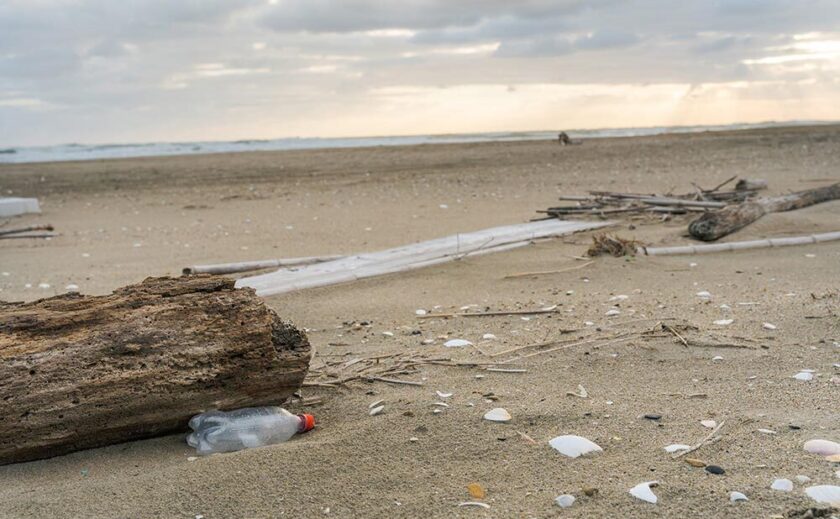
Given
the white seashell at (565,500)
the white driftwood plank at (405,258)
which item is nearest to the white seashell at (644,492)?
the white seashell at (565,500)

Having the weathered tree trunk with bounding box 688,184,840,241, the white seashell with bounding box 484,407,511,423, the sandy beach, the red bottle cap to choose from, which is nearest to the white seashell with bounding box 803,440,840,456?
the sandy beach

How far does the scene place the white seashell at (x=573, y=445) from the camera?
3027mm

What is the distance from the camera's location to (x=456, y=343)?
4719 mm

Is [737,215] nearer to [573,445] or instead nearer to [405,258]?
[405,258]

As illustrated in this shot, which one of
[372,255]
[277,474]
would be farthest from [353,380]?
[372,255]

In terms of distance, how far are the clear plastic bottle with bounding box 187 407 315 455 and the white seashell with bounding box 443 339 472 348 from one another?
4.44 ft

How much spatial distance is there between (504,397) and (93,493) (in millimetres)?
1865

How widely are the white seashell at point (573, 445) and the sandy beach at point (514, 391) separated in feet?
0.14

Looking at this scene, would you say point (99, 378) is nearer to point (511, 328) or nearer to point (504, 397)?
point (504, 397)

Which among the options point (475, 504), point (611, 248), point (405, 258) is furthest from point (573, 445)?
point (405, 258)

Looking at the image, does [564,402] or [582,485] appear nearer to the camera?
[582,485]

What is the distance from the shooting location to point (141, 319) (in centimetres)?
347

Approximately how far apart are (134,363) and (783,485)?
2.67 m

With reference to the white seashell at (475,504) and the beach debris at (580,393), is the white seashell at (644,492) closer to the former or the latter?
the white seashell at (475,504)
